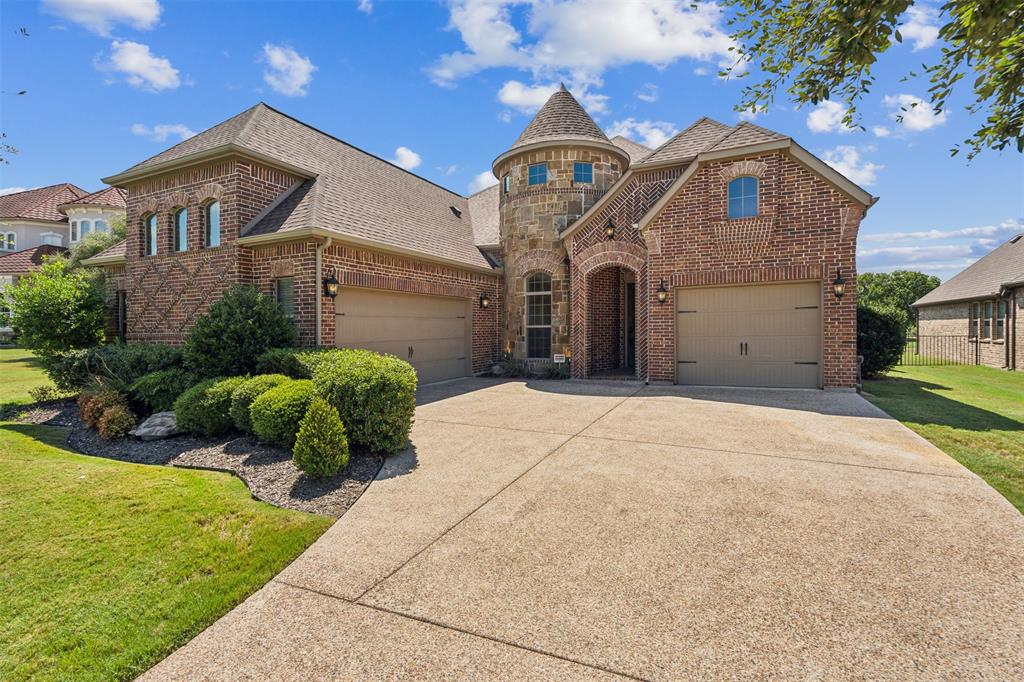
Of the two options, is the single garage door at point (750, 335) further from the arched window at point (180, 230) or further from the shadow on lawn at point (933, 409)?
the arched window at point (180, 230)

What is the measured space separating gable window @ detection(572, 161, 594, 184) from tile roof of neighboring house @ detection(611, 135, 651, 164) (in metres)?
3.78

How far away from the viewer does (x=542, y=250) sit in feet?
46.4

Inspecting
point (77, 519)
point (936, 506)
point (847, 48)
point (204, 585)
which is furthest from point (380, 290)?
point (936, 506)

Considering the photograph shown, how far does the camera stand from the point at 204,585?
11.5ft

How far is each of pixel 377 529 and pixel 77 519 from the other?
3101 mm

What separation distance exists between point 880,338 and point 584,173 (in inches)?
365

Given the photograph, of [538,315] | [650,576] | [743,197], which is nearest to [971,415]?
[743,197]

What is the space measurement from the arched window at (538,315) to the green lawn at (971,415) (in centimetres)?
795

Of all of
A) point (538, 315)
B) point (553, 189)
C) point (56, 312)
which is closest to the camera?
point (56, 312)

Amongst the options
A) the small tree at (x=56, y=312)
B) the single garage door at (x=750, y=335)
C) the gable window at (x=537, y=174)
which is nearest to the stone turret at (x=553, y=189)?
the gable window at (x=537, y=174)

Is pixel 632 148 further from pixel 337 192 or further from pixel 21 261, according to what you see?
pixel 21 261

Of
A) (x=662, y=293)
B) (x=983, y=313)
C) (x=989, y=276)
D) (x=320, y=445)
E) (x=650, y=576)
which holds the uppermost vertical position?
(x=989, y=276)

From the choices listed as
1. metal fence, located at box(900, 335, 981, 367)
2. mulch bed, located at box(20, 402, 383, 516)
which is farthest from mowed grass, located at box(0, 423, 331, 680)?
metal fence, located at box(900, 335, 981, 367)

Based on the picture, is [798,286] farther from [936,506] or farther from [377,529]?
[377,529]
